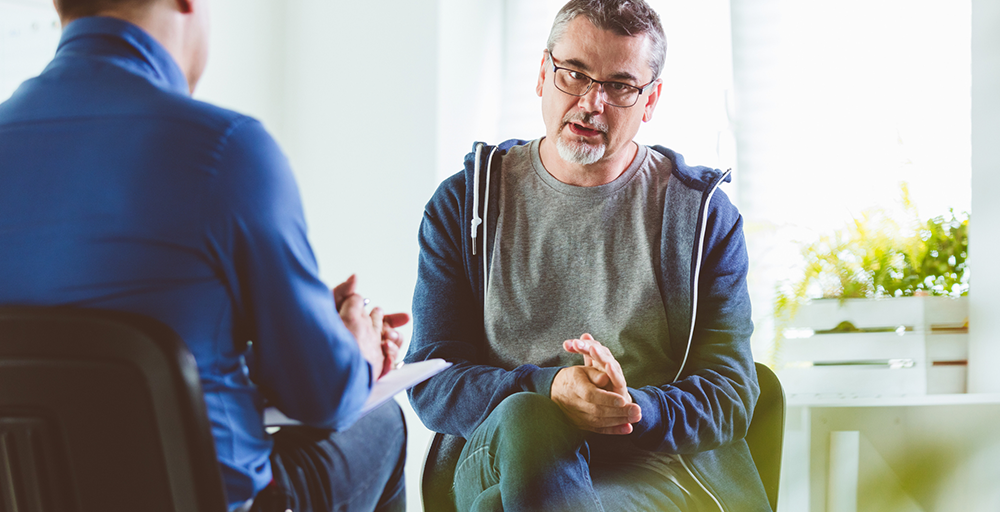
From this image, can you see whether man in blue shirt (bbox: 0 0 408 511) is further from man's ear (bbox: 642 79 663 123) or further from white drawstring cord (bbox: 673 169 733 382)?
man's ear (bbox: 642 79 663 123)

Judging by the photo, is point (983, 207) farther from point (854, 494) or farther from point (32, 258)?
point (32, 258)

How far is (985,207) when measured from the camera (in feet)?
6.18

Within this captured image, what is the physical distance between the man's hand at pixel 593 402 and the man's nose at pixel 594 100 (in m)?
0.55

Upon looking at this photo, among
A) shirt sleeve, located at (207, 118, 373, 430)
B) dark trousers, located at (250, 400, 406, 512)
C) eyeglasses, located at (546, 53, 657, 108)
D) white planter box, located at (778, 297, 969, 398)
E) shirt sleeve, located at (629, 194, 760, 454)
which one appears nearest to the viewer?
shirt sleeve, located at (207, 118, 373, 430)

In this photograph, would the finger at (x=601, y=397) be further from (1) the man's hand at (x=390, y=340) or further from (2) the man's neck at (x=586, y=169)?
(2) the man's neck at (x=586, y=169)

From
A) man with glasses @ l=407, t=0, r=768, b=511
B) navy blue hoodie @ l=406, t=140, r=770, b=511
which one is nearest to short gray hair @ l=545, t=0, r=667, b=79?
man with glasses @ l=407, t=0, r=768, b=511

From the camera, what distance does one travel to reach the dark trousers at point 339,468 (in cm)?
88

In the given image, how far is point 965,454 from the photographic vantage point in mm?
1707

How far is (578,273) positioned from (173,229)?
35.9 inches

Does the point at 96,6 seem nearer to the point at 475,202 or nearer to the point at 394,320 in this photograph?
the point at 394,320

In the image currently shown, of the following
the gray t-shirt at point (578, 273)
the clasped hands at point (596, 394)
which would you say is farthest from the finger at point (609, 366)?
the gray t-shirt at point (578, 273)

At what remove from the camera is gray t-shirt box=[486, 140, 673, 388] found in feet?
4.66

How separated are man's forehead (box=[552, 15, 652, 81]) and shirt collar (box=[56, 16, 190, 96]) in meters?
0.87

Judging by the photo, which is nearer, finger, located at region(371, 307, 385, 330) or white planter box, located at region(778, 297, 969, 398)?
finger, located at region(371, 307, 385, 330)
